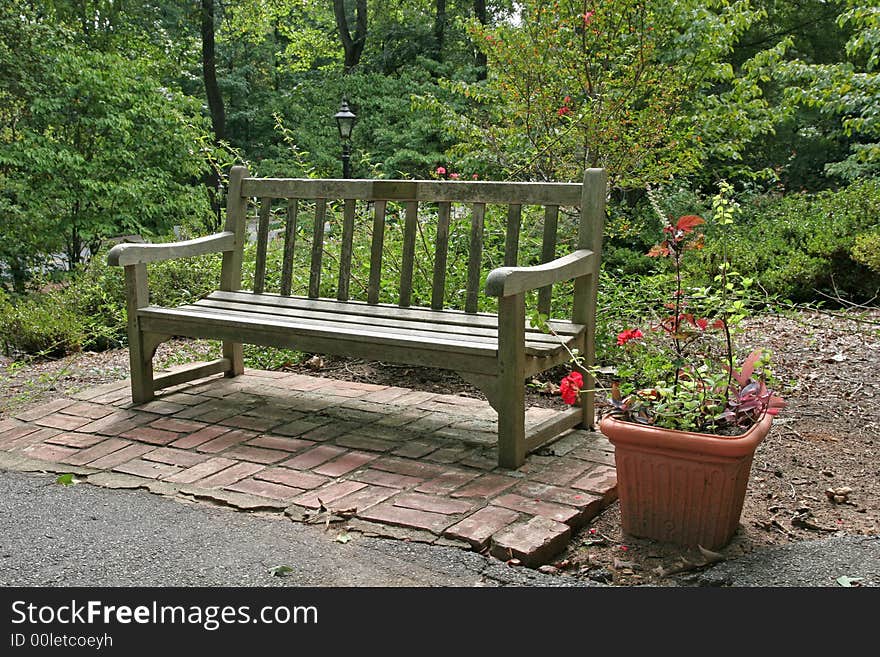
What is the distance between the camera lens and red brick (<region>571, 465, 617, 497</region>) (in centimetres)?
335

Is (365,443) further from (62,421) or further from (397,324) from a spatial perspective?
(62,421)

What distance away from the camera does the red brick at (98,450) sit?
3824 mm

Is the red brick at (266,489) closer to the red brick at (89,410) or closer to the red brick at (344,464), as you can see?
the red brick at (344,464)

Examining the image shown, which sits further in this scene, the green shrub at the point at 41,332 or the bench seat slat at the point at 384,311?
the green shrub at the point at 41,332

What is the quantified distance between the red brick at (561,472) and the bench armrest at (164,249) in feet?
7.06

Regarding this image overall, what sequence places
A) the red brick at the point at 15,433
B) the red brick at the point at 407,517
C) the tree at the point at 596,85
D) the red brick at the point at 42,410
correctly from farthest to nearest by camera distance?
the tree at the point at 596,85 < the red brick at the point at 42,410 < the red brick at the point at 15,433 < the red brick at the point at 407,517

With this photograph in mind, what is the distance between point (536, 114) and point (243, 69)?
606 inches

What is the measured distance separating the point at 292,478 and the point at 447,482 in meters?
0.60

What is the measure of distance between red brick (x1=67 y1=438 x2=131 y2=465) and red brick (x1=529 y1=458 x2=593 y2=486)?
1799 mm

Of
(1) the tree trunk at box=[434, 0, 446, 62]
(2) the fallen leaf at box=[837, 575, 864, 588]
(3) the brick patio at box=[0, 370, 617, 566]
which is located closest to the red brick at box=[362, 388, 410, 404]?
(3) the brick patio at box=[0, 370, 617, 566]

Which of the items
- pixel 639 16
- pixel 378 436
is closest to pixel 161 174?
pixel 639 16

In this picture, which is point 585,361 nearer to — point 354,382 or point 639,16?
point 354,382

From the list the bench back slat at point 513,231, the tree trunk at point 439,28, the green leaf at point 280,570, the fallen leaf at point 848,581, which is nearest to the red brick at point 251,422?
the bench back slat at point 513,231

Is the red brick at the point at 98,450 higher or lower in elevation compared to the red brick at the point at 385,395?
lower
